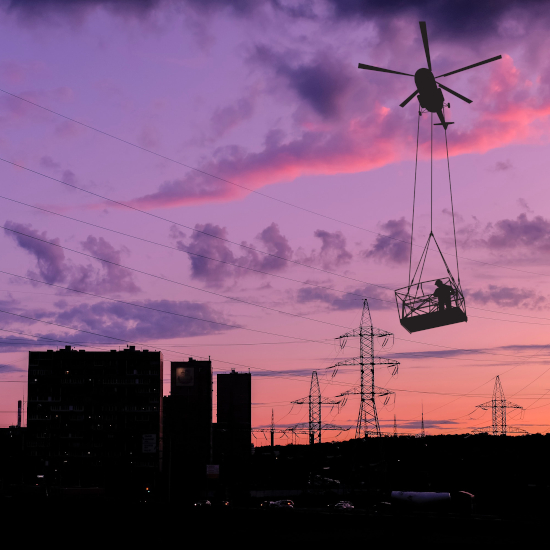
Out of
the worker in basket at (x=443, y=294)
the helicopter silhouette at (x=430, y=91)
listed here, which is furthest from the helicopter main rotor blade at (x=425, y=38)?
the worker in basket at (x=443, y=294)

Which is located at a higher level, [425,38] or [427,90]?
[425,38]

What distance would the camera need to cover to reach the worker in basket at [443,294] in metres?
47.4

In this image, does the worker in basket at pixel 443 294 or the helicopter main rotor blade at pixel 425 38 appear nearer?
the worker in basket at pixel 443 294

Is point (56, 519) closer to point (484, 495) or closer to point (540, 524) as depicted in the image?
point (540, 524)

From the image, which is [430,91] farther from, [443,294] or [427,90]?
[443,294]

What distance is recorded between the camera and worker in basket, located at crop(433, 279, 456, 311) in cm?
4744

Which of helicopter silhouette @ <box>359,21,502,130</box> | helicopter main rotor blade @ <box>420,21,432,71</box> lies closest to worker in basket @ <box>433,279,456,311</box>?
helicopter silhouette @ <box>359,21,502,130</box>

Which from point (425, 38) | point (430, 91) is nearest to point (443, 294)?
point (430, 91)

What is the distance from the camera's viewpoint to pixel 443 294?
4753 centimetres

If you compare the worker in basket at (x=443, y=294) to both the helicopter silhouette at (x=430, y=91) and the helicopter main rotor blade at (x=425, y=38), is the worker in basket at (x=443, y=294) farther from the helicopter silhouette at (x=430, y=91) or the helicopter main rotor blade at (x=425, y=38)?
the helicopter main rotor blade at (x=425, y=38)

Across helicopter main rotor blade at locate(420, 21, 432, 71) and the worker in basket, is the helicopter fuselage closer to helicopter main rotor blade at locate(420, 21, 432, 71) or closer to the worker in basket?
helicopter main rotor blade at locate(420, 21, 432, 71)

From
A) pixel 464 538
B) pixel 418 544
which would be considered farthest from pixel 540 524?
pixel 418 544

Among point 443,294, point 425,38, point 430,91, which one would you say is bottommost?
point 443,294

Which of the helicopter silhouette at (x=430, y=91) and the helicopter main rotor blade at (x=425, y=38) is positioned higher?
the helicopter main rotor blade at (x=425, y=38)
